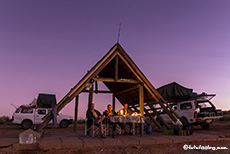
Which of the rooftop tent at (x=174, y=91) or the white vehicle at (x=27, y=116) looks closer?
the white vehicle at (x=27, y=116)

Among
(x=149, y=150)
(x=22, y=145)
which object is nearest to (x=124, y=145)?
(x=149, y=150)

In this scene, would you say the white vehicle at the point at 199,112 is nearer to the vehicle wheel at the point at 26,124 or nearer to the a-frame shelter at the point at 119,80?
the a-frame shelter at the point at 119,80

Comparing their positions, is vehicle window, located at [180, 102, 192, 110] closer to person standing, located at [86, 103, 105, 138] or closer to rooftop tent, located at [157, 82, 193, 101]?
rooftop tent, located at [157, 82, 193, 101]

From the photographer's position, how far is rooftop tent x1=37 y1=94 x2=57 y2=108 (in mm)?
19703

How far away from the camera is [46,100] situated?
789 inches

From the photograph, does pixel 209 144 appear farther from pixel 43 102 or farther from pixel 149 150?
pixel 43 102

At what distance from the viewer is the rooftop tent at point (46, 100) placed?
19.7m

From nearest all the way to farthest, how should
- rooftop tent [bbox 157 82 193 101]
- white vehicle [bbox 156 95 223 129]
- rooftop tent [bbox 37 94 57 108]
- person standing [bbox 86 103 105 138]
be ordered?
person standing [bbox 86 103 105 138]
white vehicle [bbox 156 95 223 129]
rooftop tent [bbox 157 82 193 101]
rooftop tent [bbox 37 94 57 108]

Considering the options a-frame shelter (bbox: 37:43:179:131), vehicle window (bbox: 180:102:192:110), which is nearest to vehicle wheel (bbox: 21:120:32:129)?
a-frame shelter (bbox: 37:43:179:131)

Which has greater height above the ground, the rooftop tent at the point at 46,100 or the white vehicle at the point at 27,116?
the rooftop tent at the point at 46,100

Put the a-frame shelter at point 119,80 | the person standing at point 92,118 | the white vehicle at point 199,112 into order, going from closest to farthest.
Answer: the person standing at point 92,118, the a-frame shelter at point 119,80, the white vehicle at point 199,112

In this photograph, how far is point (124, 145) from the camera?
6.82 meters

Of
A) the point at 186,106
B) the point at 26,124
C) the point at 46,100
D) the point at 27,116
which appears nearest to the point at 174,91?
the point at 186,106

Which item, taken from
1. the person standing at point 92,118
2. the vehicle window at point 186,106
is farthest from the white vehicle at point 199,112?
the person standing at point 92,118
